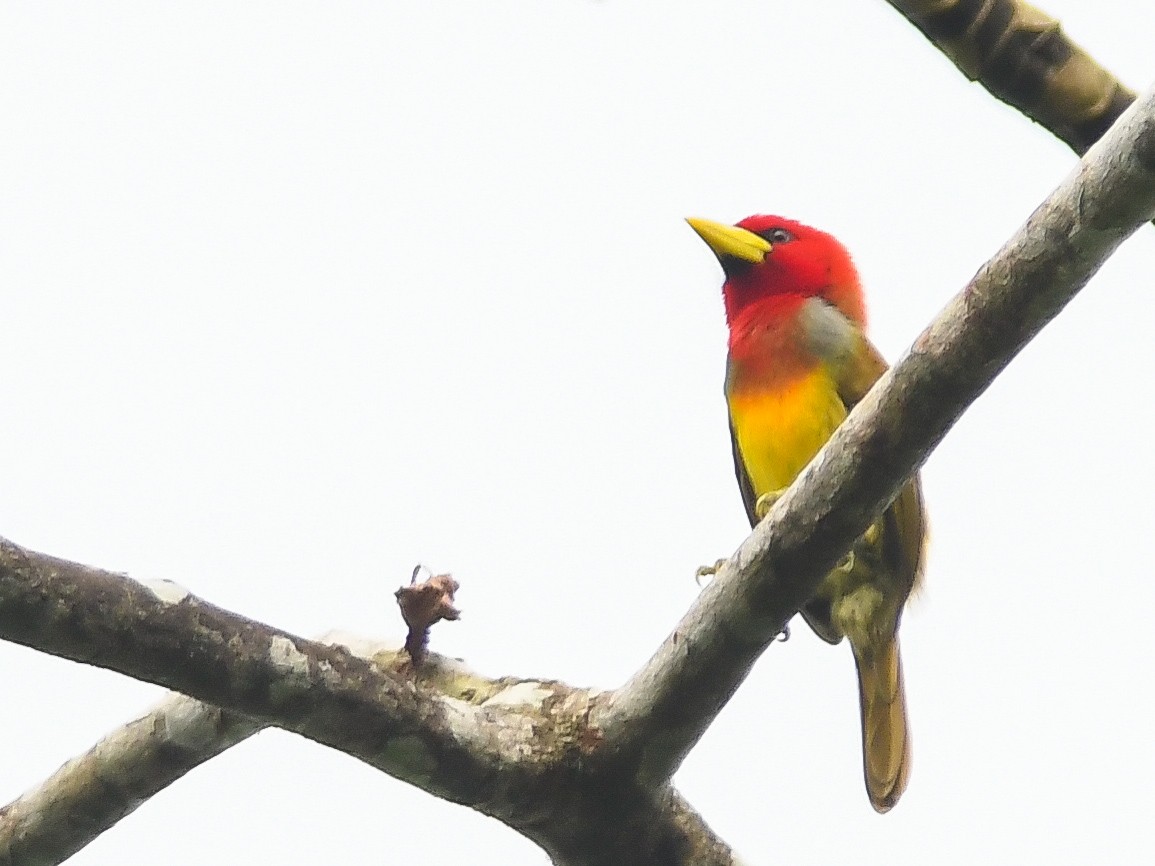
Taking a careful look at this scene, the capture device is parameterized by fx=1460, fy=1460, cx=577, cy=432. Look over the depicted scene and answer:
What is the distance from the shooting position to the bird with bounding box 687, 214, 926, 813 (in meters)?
3.70

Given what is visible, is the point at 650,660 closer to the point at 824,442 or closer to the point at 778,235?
the point at 824,442

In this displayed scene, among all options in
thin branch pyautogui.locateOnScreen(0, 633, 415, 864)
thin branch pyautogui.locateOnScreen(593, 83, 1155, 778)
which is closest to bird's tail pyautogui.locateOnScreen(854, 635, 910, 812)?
thin branch pyautogui.locateOnScreen(593, 83, 1155, 778)

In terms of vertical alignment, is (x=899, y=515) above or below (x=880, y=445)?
above

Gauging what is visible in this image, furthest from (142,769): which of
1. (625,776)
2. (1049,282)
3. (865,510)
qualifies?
(1049,282)

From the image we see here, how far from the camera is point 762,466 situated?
3957 mm

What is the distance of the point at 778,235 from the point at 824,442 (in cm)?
100

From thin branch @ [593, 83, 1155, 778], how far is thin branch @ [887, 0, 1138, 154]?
1.62ft

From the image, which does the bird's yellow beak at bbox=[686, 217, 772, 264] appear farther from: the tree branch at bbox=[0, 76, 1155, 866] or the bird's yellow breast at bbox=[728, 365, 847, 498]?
the tree branch at bbox=[0, 76, 1155, 866]

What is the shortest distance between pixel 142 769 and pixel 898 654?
6.69 ft

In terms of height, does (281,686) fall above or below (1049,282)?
below

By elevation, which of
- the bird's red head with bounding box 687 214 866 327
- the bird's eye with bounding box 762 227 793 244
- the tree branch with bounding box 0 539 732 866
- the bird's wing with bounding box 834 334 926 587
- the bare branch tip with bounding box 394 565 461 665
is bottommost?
the tree branch with bounding box 0 539 732 866

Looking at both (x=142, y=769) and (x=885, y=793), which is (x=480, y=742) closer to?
(x=142, y=769)

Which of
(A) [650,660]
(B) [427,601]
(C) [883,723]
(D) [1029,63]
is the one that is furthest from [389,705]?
(C) [883,723]

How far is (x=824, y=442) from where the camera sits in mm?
3820
